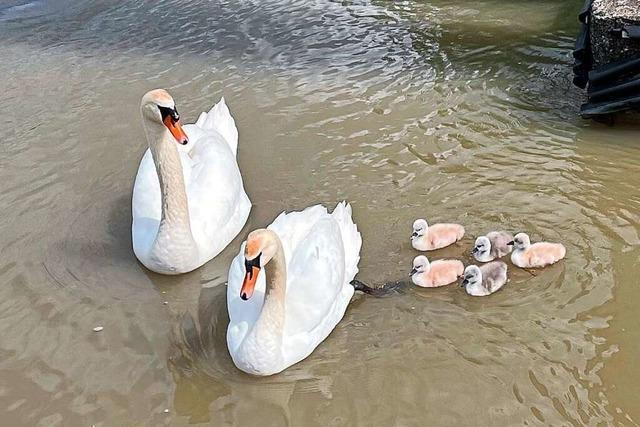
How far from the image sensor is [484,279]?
14.1 ft

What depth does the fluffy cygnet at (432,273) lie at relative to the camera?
4.37 m

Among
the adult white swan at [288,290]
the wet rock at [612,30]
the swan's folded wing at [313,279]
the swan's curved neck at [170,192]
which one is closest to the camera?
the adult white swan at [288,290]

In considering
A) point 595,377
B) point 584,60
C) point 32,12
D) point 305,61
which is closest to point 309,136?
point 305,61

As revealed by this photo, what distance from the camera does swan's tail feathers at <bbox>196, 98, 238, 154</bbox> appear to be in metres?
5.78

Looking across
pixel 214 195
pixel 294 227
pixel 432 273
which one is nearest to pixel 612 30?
pixel 432 273

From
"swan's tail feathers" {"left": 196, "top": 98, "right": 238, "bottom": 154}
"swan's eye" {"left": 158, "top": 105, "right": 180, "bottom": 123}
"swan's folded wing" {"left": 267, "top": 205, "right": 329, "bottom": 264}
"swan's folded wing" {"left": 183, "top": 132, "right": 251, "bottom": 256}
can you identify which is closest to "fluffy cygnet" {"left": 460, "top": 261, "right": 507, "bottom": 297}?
"swan's folded wing" {"left": 267, "top": 205, "right": 329, "bottom": 264}

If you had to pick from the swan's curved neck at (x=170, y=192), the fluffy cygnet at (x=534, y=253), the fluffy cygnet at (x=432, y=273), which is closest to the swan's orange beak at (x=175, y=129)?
the swan's curved neck at (x=170, y=192)

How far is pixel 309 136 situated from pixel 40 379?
337 centimetres

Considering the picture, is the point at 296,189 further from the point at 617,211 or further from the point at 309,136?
the point at 617,211

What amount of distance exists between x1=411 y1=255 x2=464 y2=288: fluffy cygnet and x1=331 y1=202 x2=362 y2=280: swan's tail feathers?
0.37 m

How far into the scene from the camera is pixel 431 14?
31.9 feet

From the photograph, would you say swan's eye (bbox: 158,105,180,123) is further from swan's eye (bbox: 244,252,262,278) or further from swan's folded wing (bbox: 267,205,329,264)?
swan's eye (bbox: 244,252,262,278)

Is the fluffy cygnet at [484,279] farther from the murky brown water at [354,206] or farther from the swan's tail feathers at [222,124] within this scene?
the swan's tail feathers at [222,124]

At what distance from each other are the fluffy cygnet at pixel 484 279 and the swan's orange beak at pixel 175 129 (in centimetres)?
187
